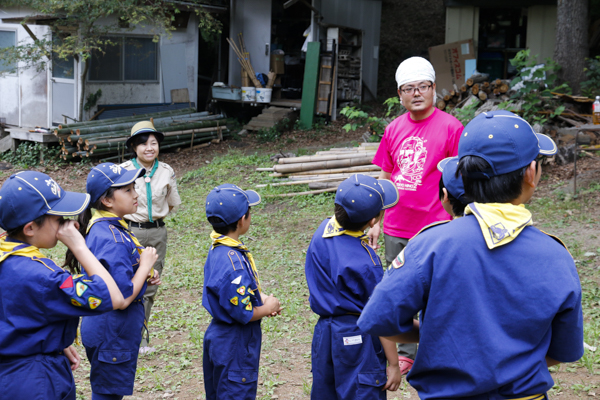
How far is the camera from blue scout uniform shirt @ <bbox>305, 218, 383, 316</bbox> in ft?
9.48

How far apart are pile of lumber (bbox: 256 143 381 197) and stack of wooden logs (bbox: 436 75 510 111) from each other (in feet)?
7.60

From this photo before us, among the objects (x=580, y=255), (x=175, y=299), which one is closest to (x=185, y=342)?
(x=175, y=299)

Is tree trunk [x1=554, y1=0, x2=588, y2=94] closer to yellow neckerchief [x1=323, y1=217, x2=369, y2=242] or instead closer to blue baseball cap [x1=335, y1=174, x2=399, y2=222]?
blue baseball cap [x1=335, y1=174, x2=399, y2=222]

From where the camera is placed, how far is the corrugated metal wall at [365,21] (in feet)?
55.7

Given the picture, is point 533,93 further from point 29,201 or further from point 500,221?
point 29,201

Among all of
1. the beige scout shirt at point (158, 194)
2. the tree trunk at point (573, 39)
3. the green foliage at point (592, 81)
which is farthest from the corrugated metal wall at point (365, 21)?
the beige scout shirt at point (158, 194)

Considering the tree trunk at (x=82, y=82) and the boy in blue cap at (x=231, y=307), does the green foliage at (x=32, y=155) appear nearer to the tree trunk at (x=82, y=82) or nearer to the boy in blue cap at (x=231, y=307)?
the tree trunk at (x=82, y=82)

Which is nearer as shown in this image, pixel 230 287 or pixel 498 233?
pixel 498 233

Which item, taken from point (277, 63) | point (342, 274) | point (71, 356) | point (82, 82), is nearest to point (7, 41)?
point (82, 82)

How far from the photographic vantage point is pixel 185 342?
5.20 m

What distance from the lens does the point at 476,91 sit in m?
11.4

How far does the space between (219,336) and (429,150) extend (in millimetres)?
2013

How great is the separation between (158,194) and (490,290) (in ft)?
12.1

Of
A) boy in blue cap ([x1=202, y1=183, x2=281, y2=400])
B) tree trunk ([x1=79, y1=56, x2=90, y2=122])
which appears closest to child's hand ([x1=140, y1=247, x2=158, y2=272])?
boy in blue cap ([x1=202, y1=183, x2=281, y2=400])
